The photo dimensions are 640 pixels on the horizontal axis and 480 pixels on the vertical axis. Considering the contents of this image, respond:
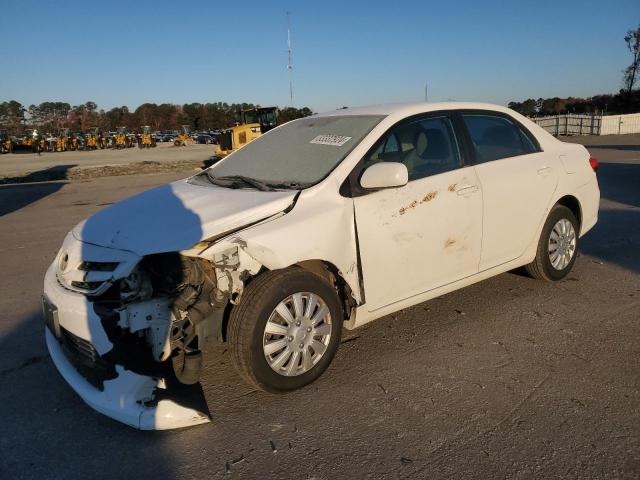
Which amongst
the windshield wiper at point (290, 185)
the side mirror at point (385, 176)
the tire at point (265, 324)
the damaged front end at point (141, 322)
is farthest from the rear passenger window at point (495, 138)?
the damaged front end at point (141, 322)

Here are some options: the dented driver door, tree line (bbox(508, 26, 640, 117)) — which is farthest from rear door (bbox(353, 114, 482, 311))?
tree line (bbox(508, 26, 640, 117))

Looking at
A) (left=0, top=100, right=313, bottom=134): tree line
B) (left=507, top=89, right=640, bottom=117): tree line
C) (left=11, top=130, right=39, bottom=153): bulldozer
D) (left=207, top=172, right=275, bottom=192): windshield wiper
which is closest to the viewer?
(left=207, top=172, right=275, bottom=192): windshield wiper

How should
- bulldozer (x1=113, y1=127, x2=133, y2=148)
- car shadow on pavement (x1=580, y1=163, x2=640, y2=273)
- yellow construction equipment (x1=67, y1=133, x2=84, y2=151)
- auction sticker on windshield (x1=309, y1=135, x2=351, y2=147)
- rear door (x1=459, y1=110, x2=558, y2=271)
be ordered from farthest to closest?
bulldozer (x1=113, y1=127, x2=133, y2=148) → yellow construction equipment (x1=67, y1=133, x2=84, y2=151) → car shadow on pavement (x1=580, y1=163, x2=640, y2=273) → rear door (x1=459, y1=110, x2=558, y2=271) → auction sticker on windshield (x1=309, y1=135, x2=351, y2=147)

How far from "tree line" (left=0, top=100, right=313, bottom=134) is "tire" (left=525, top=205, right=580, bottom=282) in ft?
294

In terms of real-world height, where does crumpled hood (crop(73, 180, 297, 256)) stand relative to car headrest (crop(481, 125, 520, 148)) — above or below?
below

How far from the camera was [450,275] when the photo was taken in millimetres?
3779

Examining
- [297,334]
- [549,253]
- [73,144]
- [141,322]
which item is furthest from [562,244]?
[73,144]

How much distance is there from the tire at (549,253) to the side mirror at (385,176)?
1.89m

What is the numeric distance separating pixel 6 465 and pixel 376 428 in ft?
6.03

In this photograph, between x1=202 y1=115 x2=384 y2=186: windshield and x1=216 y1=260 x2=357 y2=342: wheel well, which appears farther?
x1=202 y1=115 x2=384 y2=186: windshield

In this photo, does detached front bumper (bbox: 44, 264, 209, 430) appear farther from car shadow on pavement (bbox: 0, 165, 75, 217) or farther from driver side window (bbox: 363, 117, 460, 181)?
car shadow on pavement (bbox: 0, 165, 75, 217)

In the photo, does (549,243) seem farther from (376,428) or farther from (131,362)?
(131,362)

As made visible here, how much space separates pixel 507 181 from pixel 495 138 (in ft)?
1.39

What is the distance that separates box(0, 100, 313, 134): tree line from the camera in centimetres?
9638
